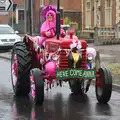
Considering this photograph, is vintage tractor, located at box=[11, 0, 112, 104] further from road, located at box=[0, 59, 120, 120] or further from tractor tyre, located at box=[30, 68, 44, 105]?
road, located at box=[0, 59, 120, 120]

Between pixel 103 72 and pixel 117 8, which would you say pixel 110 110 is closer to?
pixel 103 72

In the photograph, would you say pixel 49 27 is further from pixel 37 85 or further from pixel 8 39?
pixel 8 39

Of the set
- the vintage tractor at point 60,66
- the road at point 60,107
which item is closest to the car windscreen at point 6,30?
the road at point 60,107

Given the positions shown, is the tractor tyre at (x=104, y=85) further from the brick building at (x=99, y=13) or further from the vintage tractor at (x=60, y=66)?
the brick building at (x=99, y=13)

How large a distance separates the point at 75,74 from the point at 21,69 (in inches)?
59.0

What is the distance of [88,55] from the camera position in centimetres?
970

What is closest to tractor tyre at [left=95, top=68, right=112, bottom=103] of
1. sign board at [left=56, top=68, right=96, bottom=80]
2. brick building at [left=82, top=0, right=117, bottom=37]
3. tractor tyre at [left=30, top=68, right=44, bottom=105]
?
sign board at [left=56, top=68, right=96, bottom=80]

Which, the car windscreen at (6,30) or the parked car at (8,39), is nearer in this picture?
the parked car at (8,39)

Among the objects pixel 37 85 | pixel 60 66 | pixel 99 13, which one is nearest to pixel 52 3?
pixel 99 13

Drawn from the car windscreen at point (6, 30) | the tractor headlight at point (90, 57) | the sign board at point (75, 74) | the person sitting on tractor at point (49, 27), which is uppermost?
the person sitting on tractor at point (49, 27)

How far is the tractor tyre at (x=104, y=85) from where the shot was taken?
944 centimetres

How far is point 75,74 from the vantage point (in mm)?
9250

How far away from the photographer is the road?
8.37m

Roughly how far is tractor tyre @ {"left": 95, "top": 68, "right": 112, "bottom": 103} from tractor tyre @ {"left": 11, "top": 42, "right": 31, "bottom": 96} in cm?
164
